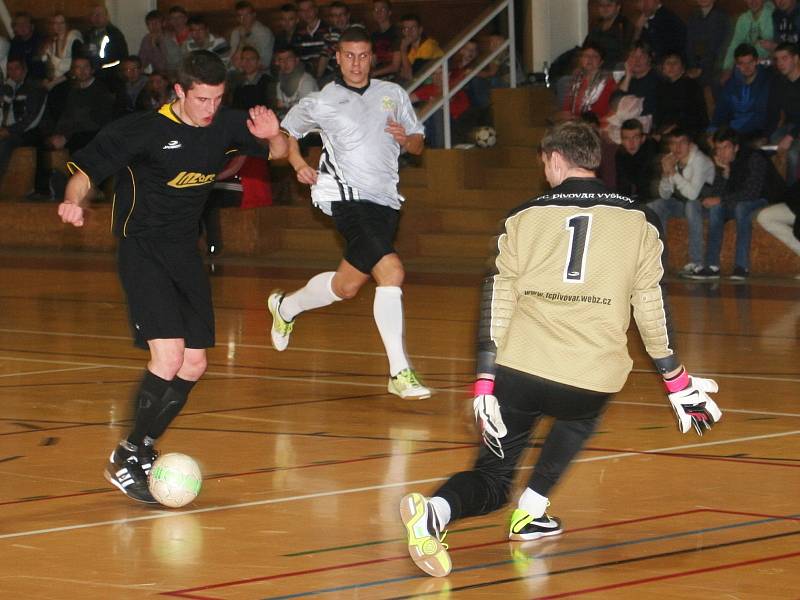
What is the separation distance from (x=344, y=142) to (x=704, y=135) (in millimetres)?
8383

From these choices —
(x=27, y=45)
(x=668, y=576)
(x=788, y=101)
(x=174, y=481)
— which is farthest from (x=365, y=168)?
(x=27, y=45)

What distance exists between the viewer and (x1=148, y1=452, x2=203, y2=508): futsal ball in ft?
20.8

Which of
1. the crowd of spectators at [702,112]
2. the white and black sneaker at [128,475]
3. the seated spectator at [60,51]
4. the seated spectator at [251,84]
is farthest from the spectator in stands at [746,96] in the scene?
the white and black sneaker at [128,475]

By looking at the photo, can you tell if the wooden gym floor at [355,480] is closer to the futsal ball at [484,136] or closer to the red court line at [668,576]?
the red court line at [668,576]

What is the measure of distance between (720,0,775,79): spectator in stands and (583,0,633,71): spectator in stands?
1319 millimetres

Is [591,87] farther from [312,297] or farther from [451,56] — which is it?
[312,297]

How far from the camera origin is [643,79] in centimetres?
1753

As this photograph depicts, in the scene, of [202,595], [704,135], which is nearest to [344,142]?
[202,595]

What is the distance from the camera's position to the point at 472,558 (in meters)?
5.47

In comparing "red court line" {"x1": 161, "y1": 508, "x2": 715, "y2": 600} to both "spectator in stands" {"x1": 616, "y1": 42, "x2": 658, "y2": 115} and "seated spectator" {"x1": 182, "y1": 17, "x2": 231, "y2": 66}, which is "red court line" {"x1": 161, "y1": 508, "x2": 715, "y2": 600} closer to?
"spectator in stands" {"x1": 616, "y1": 42, "x2": 658, "y2": 115}

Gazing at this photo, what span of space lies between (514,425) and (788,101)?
11.8m

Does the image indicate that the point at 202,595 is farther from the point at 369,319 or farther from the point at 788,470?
the point at 369,319

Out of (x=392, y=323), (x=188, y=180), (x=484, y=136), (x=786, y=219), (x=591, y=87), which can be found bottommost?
(x=392, y=323)

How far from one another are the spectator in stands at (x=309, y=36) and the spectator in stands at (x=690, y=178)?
5.73 metres
